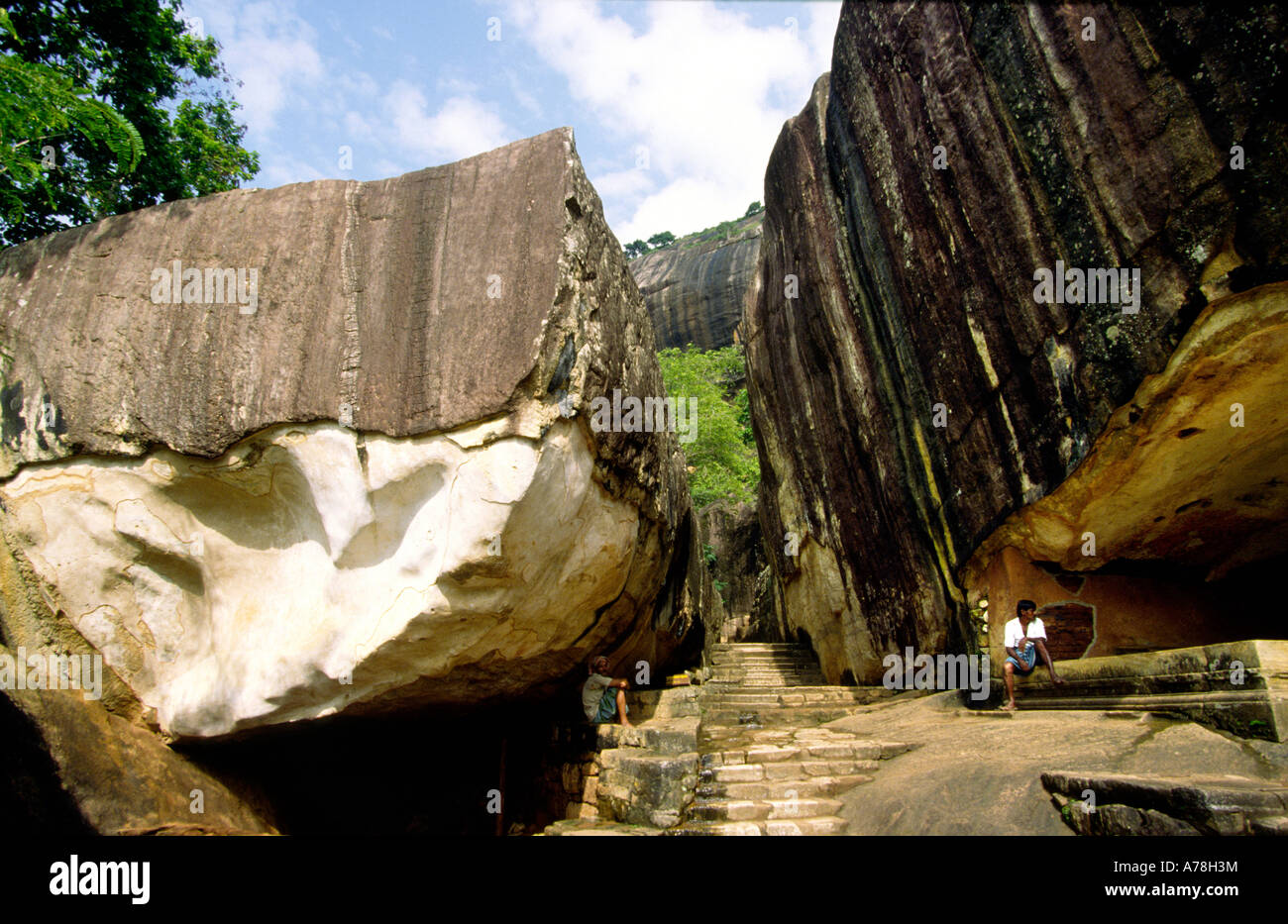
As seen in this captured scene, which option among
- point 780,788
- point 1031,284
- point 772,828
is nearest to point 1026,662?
point 780,788

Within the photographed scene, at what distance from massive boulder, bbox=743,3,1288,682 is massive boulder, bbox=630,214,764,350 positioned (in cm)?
2174

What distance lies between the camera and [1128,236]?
541 centimetres

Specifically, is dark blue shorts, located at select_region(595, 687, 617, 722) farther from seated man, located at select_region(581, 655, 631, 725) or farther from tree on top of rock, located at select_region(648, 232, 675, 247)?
tree on top of rock, located at select_region(648, 232, 675, 247)

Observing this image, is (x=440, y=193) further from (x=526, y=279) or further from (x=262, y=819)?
(x=262, y=819)

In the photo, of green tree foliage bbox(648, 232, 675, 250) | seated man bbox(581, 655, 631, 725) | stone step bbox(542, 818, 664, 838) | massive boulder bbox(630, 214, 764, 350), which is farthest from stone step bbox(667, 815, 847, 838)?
green tree foliage bbox(648, 232, 675, 250)

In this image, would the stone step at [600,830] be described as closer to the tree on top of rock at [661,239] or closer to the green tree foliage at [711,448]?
the green tree foliage at [711,448]

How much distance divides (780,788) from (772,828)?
1.89 ft

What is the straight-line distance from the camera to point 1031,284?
6.22 m

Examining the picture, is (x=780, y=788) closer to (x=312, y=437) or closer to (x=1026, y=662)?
(x=1026, y=662)

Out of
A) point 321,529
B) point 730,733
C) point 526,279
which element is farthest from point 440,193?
point 730,733

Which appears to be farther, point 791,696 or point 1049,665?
point 791,696

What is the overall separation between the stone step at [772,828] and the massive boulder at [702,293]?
27565 millimetres
